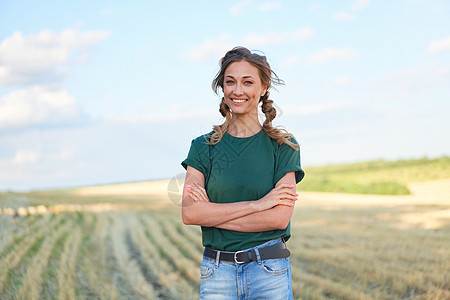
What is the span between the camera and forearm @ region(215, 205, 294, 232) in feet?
9.42

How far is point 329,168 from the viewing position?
119 ft

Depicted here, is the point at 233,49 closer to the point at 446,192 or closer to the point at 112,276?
the point at 112,276

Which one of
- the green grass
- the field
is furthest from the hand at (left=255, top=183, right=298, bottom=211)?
the green grass

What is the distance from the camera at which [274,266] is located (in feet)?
9.22

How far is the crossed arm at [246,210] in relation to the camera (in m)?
2.87

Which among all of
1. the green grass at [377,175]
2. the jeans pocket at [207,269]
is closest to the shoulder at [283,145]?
the jeans pocket at [207,269]

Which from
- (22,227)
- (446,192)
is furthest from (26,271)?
(446,192)

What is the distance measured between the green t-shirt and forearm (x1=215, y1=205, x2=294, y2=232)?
5 cm

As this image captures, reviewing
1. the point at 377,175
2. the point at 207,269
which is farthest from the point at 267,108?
the point at 377,175

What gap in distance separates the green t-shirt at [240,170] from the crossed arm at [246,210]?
5 centimetres

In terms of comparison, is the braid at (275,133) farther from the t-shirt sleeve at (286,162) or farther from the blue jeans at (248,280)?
the blue jeans at (248,280)

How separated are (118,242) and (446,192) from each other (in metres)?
20.6

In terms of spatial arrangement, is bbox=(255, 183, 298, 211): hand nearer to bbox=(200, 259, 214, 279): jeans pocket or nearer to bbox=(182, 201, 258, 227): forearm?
bbox=(182, 201, 258, 227): forearm

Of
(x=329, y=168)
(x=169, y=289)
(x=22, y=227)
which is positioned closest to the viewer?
(x=169, y=289)
